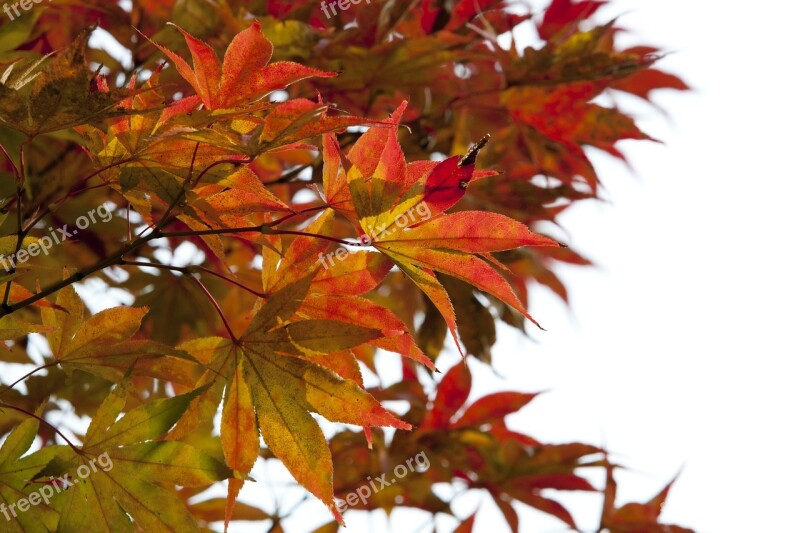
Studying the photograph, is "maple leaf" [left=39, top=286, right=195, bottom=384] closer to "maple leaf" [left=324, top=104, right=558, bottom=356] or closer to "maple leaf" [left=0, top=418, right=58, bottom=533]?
"maple leaf" [left=0, top=418, right=58, bottom=533]

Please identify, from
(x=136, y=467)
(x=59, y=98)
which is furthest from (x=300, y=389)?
(x=59, y=98)

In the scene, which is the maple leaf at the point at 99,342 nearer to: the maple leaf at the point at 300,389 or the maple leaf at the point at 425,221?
the maple leaf at the point at 300,389

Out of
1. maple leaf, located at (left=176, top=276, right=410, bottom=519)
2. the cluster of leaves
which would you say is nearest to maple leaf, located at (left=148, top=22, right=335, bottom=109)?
the cluster of leaves

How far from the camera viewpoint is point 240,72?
0.48m

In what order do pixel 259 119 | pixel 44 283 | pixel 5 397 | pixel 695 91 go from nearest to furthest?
1. pixel 259 119
2. pixel 5 397
3. pixel 44 283
4. pixel 695 91

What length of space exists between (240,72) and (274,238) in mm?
142

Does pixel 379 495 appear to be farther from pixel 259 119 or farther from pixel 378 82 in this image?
pixel 259 119

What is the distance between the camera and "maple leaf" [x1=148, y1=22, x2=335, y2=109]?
476mm

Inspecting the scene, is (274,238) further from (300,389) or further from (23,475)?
(23,475)

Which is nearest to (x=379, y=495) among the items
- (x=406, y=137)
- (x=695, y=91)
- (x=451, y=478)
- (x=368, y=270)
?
(x=451, y=478)

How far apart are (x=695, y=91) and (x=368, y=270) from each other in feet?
2.38

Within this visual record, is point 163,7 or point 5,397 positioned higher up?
point 163,7

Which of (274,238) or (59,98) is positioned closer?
(59,98)

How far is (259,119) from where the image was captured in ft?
1.58
